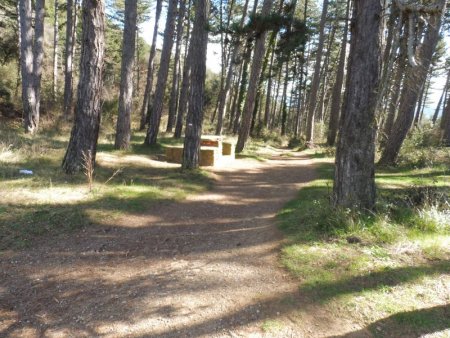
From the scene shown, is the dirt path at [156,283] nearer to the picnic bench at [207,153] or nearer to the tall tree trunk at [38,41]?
the picnic bench at [207,153]

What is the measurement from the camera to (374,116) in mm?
4832

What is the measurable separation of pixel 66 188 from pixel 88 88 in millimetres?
2253

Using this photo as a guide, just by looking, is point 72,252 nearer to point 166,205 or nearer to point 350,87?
point 166,205

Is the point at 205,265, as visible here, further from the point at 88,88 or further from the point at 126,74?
the point at 126,74

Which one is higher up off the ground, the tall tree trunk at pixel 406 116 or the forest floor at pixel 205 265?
the tall tree trunk at pixel 406 116

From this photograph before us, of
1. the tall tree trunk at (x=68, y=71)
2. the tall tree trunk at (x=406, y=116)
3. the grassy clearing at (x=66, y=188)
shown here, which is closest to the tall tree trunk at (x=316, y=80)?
the tall tree trunk at (x=406, y=116)

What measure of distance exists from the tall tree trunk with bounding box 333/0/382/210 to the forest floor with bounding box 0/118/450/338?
0.44m

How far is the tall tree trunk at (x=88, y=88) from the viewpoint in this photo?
22.5 feet

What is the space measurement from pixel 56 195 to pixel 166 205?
2048mm

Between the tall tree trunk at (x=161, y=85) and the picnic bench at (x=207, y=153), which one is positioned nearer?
the picnic bench at (x=207, y=153)

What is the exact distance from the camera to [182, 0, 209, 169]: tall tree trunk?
861cm

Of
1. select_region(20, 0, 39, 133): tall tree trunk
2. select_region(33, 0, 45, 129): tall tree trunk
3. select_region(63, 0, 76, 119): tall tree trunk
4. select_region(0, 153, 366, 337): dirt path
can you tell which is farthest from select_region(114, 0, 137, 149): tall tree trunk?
select_region(63, 0, 76, 119): tall tree trunk

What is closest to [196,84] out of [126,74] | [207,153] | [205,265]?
[207,153]

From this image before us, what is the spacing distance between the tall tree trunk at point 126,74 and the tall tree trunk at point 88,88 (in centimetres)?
360
